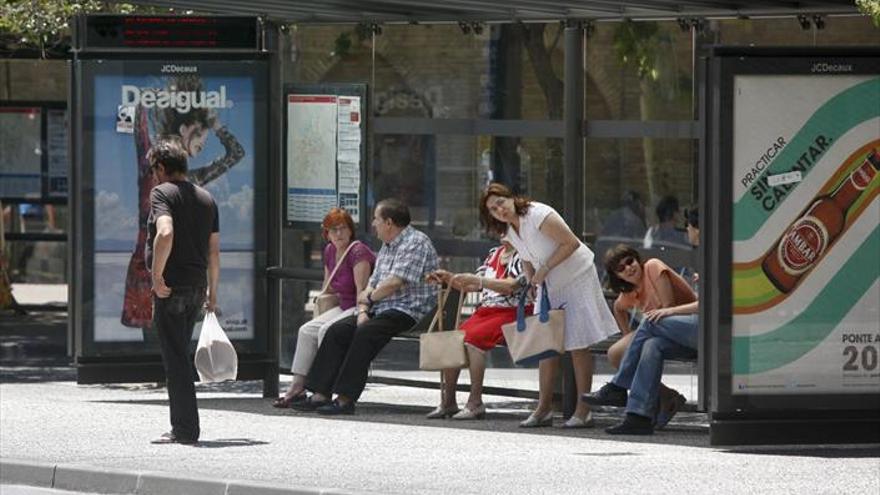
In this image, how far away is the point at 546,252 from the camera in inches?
525

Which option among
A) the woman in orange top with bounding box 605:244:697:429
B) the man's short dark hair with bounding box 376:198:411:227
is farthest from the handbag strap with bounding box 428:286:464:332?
the woman in orange top with bounding box 605:244:697:429

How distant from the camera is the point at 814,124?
1214 cm

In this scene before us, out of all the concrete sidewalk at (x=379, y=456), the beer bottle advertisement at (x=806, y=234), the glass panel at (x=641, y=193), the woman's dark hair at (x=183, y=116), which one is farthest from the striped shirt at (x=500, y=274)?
the woman's dark hair at (x=183, y=116)

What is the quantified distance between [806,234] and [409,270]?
9.73 feet

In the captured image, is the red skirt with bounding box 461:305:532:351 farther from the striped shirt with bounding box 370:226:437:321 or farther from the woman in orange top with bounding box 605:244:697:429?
the woman in orange top with bounding box 605:244:697:429

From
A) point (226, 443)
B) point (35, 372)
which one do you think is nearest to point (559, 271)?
point (226, 443)

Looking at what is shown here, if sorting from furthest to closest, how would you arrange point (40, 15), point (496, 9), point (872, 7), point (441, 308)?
1. point (40, 15)
2. point (496, 9)
3. point (441, 308)
4. point (872, 7)

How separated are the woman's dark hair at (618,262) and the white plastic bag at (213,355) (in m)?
2.33

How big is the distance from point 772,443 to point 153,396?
542 cm

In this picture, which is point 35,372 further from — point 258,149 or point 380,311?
point 380,311

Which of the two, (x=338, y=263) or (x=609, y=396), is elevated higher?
(x=338, y=263)

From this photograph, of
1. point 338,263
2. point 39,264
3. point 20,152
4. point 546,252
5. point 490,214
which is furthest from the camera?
point 39,264

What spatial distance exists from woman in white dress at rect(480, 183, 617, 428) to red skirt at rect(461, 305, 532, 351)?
Answer: 0.35 metres

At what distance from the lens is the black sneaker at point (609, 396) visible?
13055 millimetres
